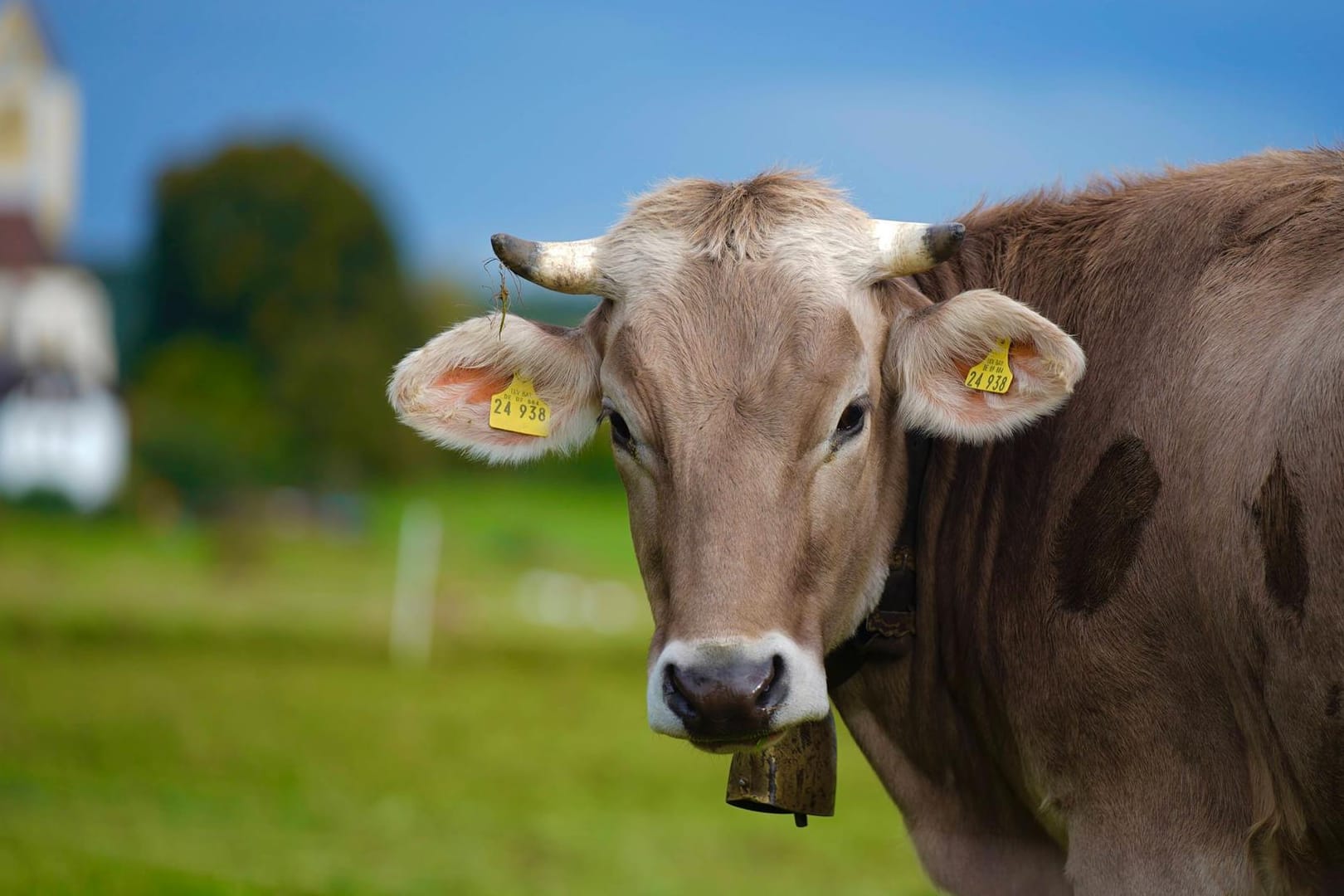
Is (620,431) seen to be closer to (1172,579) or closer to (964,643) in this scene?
(964,643)

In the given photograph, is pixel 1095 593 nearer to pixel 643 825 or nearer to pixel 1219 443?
pixel 1219 443

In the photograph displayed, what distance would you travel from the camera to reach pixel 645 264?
11.8ft

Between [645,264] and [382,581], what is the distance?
2216 centimetres

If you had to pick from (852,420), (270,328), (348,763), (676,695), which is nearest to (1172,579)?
(852,420)

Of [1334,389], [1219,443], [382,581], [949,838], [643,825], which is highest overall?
[1334,389]

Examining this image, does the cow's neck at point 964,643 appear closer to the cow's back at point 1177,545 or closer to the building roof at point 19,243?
the cow's back at point 1177,545

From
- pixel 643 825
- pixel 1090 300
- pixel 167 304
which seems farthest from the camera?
pixel 167 304

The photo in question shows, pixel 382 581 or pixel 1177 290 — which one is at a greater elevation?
pixel 1177 290

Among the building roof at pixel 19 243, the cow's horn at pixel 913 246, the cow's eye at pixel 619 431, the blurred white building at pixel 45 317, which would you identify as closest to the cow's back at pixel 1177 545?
the cow's horn at pixel 913 246

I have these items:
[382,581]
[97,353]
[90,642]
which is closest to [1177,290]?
[90,642]

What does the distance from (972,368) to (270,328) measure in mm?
58072

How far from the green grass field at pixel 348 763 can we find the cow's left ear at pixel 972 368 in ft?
5.56

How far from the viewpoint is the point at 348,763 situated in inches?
447

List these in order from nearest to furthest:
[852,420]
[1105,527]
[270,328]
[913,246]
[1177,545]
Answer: [1177,545] < [1105,527] < [852,420] < [913,246] < [270,328]
